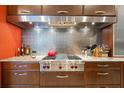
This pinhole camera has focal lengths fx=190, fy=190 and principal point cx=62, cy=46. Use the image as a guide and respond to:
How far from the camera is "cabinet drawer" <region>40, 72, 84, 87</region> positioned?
9.08 feet

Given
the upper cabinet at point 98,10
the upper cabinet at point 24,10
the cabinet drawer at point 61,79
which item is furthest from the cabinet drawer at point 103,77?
the upper cabinet at point 24,10

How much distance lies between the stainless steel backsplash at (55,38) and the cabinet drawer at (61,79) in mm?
963

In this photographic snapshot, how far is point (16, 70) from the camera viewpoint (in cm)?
276

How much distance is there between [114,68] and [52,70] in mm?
908

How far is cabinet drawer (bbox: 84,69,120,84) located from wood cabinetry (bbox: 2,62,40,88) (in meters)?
0.75

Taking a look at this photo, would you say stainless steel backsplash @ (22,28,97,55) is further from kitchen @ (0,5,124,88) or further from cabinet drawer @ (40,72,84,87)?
cabinet drawer @ (40,72,84,87)

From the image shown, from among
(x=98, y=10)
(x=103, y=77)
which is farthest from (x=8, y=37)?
(x=103, y=77)

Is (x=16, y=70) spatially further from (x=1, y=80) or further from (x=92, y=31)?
(x=92, y=31)

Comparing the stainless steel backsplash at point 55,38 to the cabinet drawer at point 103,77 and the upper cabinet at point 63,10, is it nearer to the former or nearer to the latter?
the upper cabinet at point 63,10

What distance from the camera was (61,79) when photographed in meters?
2.77

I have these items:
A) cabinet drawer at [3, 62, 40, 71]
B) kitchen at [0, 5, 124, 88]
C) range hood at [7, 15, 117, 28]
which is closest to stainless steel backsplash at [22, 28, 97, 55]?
kitchen at [0, 5, 124, 88]

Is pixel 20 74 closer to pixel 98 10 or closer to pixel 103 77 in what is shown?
pixel 103 77

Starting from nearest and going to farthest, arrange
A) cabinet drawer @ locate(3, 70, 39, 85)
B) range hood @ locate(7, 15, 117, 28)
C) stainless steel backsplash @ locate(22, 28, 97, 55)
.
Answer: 1. cabinet drawer @ locate(3, 70, 39, 85)
2. range hood @ locate(7, 15, 117, 28)
3. stainless steel backsplash @ locate(22, 28, 97, 55)
